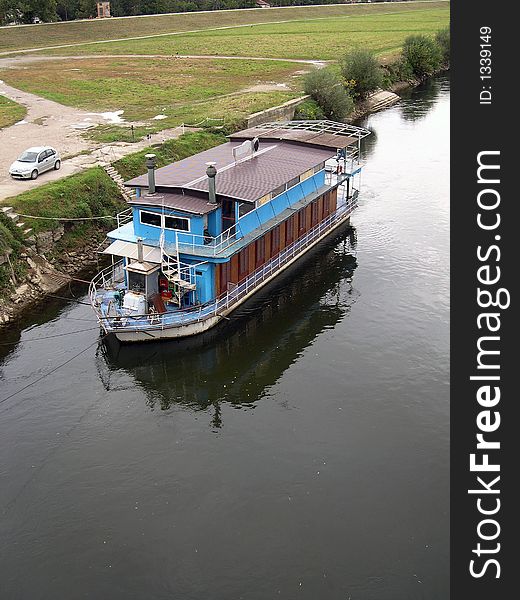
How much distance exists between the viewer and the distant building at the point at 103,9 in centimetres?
16088

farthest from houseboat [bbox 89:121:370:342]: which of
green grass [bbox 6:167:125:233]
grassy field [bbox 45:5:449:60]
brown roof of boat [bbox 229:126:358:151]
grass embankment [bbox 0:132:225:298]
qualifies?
grassy field [bbox 45:5:449:60]

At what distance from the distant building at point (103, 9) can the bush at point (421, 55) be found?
77584mm

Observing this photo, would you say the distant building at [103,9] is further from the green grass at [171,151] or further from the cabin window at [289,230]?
the cabin window at [289,230]

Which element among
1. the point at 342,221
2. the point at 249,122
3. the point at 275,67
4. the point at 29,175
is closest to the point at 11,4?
the point at 275,67

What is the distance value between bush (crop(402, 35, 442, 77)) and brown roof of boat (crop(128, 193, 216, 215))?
83.4m

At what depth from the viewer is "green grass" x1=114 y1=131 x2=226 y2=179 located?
58.0m

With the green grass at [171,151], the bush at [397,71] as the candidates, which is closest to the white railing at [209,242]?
the green grass at [171,151]

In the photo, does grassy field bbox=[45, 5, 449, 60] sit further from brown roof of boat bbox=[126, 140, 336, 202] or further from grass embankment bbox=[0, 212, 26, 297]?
grass embankment bbox=[0, 212, 26, 297]

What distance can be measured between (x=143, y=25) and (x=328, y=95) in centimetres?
8637

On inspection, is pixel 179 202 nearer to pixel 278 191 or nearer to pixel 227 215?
pixel 227 215

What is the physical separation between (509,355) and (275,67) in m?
92.6

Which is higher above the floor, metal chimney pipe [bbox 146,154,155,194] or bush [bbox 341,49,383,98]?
bush [bbox 341,49,383,98]

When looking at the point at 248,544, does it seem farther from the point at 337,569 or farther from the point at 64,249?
the point at 64,249

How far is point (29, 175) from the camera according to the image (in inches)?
2085
